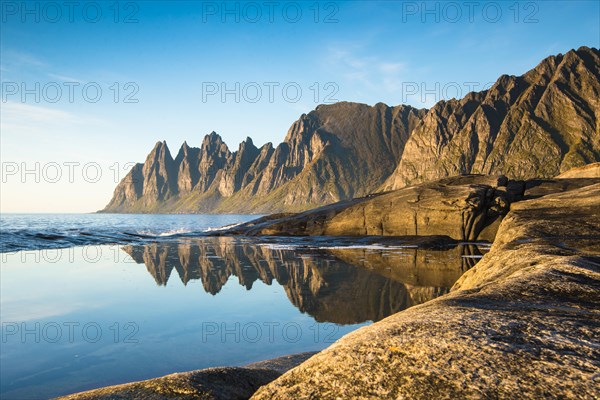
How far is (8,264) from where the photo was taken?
24219mm

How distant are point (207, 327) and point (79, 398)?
22.5 feet

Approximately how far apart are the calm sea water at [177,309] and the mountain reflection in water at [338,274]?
0.07 meters

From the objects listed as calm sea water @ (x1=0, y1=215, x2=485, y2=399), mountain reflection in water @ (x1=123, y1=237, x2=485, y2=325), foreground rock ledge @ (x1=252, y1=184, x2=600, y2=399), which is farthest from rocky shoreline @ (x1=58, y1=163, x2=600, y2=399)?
mountain reflection in water @ (x1=123, y1=237, x2=485, y2=325)

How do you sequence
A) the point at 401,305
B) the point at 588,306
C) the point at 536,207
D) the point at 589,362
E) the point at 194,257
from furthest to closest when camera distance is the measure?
the point at 194,257 < the point at 536,207 < the point at 401,305 < the point at 588,306 < the point at 589,362

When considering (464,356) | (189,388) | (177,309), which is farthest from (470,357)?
(177,309)

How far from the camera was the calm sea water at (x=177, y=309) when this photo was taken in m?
8.48

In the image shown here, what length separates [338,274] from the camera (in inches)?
801

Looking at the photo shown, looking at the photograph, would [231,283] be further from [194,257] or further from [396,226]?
[396,226]

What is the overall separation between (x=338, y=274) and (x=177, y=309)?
9.44 metres

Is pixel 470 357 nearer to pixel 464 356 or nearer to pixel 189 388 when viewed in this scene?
pixel 464 356

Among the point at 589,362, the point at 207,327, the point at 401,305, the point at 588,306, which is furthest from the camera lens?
the point at 401,305

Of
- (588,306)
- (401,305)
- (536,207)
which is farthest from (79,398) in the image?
(536,207)

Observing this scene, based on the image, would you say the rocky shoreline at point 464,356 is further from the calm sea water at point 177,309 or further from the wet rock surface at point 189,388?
the calm sea water at point 177,309

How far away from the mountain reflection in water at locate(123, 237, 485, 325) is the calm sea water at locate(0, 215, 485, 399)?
0.07 metres
